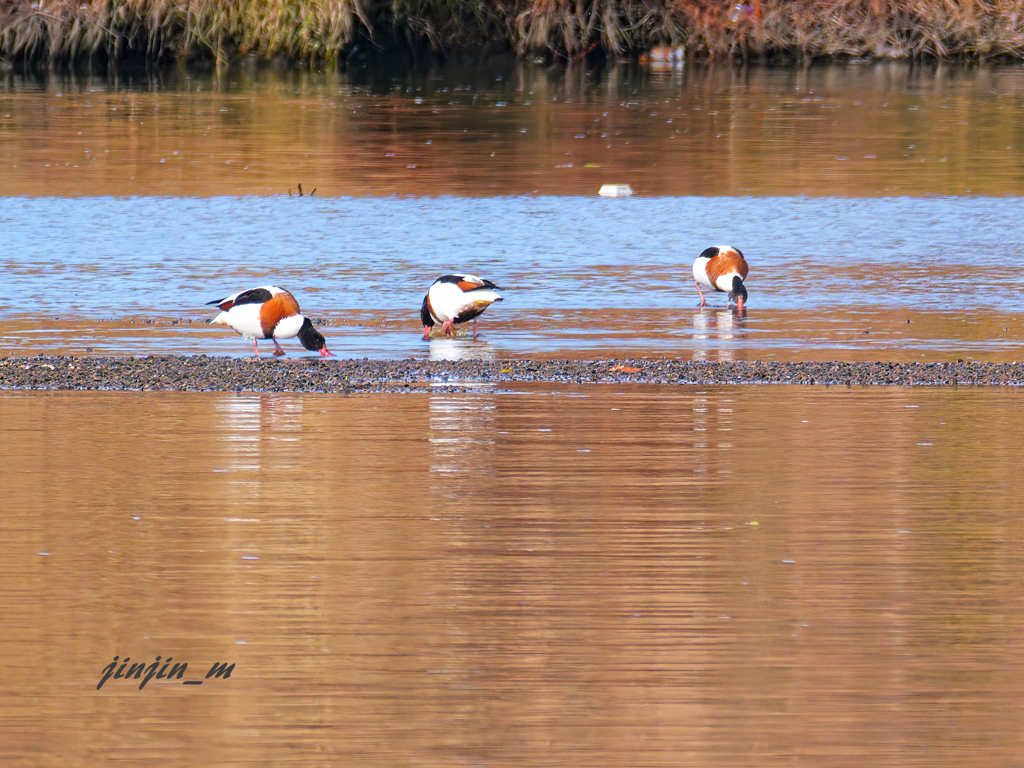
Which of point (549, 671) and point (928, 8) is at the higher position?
point (928, 8)

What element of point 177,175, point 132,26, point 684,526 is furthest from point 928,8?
point 684,526

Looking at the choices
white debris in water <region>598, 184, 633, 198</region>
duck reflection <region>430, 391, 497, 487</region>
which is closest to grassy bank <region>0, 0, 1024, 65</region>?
white debris in water <region>598, 184, 633, 198</region>

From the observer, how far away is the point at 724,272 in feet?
42.3

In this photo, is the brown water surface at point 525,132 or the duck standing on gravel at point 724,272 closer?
the duck standing on gravel at point 724,272

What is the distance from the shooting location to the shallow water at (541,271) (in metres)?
11.5

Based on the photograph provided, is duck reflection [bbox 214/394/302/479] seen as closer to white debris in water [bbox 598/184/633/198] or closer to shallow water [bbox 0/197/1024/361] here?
shallow water [bbox 0/197/1024/361]

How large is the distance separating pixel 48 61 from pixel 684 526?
1372 inches

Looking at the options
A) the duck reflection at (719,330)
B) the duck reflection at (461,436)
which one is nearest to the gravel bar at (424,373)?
the duck reflection at (461,436)

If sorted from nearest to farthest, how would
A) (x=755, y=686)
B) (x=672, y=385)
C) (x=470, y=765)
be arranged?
(x=470, y=765) → (x=755, y=686) → (x=672, y=385)

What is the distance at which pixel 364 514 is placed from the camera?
22.5 feet

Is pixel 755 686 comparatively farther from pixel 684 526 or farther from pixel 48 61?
pixel 48 61

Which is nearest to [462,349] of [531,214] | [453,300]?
[453,300]

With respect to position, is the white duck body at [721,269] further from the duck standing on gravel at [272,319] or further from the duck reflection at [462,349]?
the duck standing on gravel at [272,319]

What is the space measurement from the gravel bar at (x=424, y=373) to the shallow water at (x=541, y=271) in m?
0.58
